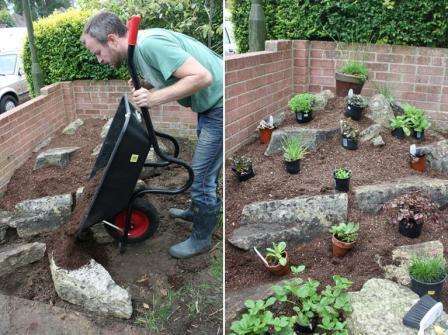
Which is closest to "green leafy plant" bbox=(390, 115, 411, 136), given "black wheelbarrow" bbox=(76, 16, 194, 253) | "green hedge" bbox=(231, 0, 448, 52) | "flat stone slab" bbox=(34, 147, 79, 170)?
"green hedge" bbox=(231, 0, 448, 52)

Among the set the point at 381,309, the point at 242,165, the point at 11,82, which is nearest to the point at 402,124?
the point at 242,165

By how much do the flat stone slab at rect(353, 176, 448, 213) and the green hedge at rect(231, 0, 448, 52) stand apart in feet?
6.74

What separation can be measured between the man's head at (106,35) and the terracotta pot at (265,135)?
2.03 m

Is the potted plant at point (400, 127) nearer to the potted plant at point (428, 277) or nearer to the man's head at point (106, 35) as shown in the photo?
the potted plant at point (428, 277)

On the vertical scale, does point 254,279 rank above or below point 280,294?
below

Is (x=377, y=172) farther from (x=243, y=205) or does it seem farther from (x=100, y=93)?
(x=100, y=93)

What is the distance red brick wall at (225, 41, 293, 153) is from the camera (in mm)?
3902

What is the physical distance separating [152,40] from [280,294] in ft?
4.46

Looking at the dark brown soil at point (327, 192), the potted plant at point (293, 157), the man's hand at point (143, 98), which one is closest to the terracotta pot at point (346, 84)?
the dark brown soil at point (327, 192)

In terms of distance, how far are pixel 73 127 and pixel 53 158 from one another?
0.57 metres

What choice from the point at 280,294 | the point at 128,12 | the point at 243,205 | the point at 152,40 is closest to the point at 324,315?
the point at 280,294

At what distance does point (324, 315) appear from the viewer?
6.97 feet

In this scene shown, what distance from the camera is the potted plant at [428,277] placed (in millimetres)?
2303

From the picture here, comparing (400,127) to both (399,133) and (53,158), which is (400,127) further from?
(53,158)
